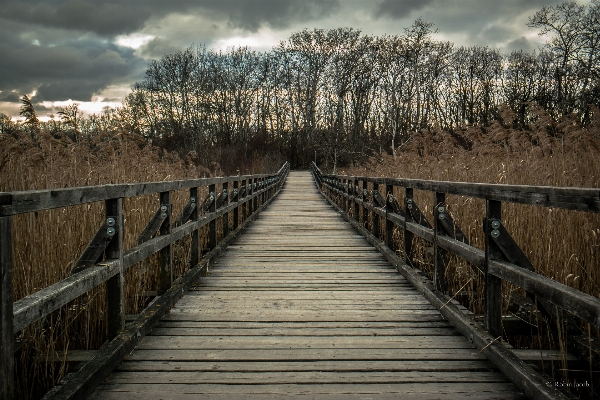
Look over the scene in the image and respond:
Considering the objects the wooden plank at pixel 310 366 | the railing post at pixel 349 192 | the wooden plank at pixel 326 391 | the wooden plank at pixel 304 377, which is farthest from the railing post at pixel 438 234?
the railing post at pixel 349 192

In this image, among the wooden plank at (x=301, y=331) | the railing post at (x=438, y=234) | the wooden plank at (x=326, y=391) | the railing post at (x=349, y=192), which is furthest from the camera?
the railing post at (x=349, y=192)

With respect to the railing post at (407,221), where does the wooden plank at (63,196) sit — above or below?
above

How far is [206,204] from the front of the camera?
21.6ft

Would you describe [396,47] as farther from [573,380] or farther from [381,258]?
[573,380]

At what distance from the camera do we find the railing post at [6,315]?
1839 millimetres

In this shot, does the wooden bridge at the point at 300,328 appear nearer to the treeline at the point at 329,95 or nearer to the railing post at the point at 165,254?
the railing post at the point at 165,254

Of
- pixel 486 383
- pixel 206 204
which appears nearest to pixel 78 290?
pixel 486 383

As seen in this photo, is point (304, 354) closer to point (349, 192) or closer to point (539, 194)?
point (539, 194)

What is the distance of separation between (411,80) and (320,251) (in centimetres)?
2968

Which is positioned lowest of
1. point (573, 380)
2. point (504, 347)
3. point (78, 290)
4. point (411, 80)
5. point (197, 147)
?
point (573, 380)

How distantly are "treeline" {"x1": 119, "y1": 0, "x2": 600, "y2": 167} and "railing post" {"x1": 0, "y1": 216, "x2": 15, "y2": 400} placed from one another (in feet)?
97.0

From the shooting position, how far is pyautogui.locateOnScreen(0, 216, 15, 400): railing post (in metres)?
1.84

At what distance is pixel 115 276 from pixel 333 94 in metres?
42.4

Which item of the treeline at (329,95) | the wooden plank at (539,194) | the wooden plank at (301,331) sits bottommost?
the wooden plank at (301,331)
